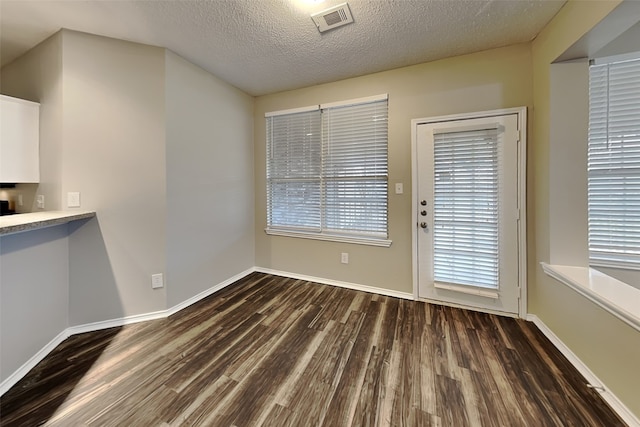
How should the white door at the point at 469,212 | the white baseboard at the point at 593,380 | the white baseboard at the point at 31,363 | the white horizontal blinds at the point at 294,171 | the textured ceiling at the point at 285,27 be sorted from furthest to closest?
the white horizontal blinds at the point at 294,171, the white door at the point at 469,212, the textured ceiling at the point at 285,27, the white baseboard at the point at 31,363, the white baseboard at the point at 593,380

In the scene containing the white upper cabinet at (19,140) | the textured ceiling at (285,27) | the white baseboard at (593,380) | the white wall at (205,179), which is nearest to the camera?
the white baseboard at (593,380)

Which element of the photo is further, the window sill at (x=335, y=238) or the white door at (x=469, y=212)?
the window sill at (x=335, y=238)

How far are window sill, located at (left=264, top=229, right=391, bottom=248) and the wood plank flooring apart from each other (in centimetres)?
78

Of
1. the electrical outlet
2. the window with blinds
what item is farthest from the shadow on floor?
the window with blinds

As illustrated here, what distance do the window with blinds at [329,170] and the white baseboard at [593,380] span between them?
5.17 ft

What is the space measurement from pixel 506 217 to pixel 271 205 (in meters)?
2.77

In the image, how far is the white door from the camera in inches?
89.0

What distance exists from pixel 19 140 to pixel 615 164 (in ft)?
16.8

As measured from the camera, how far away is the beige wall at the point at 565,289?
1.30 metres

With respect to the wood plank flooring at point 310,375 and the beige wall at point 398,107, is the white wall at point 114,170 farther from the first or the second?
the beige wall at point 398,107

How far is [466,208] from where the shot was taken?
240 centimetres

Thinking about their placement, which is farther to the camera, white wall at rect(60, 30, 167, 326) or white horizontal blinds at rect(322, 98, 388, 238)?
white horizontal blinds at rect(322, 98, 388, 238)

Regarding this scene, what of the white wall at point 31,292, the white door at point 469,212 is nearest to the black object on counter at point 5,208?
the white wall at point 31,292

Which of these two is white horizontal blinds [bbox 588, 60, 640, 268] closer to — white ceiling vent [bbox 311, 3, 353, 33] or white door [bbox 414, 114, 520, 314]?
white door [bbox 414, 114, 520, 314]
